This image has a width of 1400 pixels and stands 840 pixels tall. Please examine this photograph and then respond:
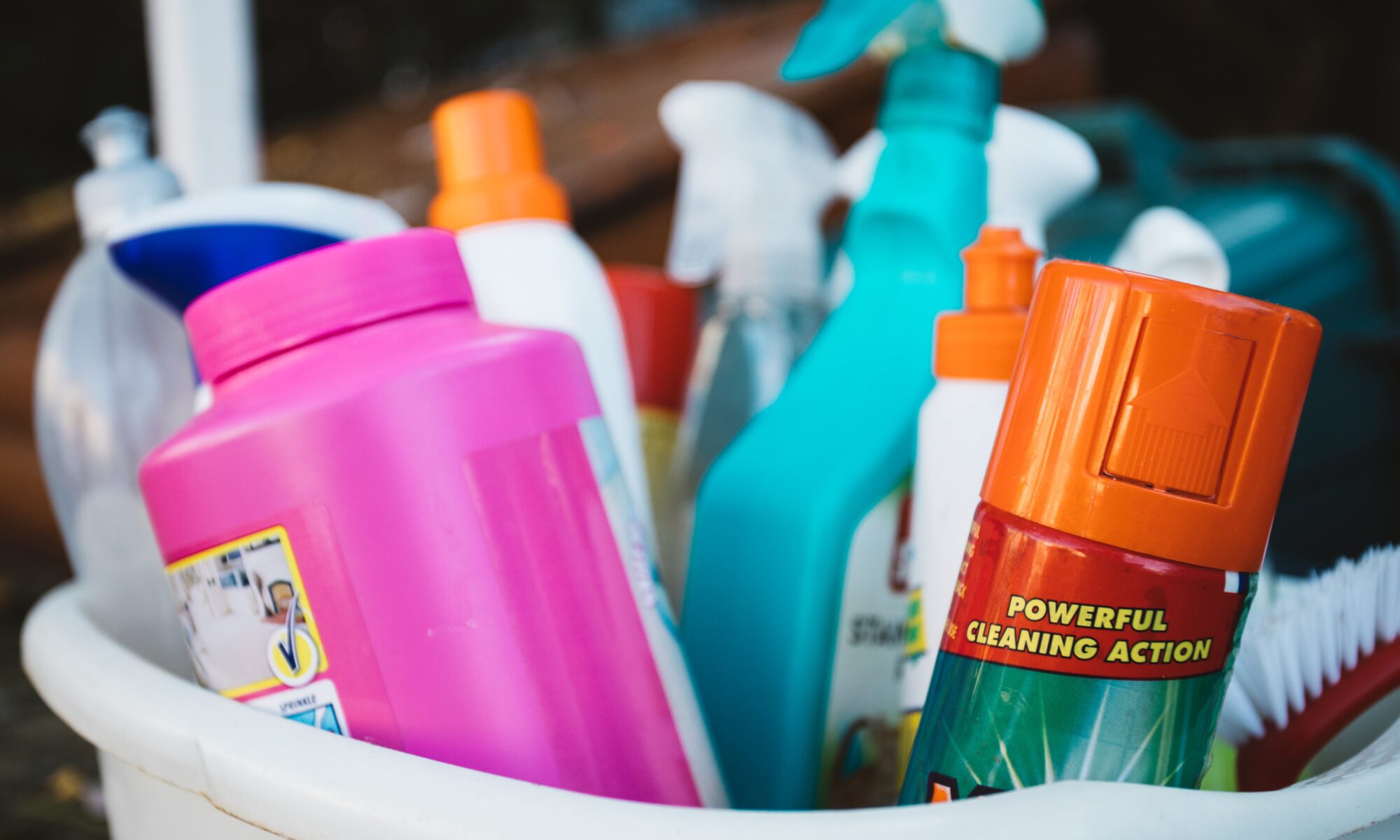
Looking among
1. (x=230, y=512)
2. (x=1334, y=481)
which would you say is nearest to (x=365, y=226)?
(x=230, y=512)

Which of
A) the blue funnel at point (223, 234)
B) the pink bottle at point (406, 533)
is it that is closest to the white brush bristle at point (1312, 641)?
the pink bottle at point (406, 533)

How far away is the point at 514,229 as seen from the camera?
330mm

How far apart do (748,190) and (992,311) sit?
17 cm

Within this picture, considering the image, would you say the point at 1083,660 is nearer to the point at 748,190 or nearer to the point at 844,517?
the point at 844,517

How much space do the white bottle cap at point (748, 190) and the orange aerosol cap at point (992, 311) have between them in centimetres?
16

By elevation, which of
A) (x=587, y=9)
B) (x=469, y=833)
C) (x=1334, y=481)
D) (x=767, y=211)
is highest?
(x=587, y=9)

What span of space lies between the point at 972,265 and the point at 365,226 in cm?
18

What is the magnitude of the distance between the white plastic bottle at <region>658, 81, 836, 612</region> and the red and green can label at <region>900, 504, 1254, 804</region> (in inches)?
7.5

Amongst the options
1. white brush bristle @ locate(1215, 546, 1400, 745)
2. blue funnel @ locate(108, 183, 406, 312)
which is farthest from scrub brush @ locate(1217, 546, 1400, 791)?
blue funnel @ locate(108, 183, 406, 312)

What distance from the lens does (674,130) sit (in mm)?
400

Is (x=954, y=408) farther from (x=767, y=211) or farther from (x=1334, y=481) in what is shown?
(x=1334, y=481)

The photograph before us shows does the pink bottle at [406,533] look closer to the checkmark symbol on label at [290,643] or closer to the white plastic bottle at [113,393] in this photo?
the checkmark symbol on label at [290,643]

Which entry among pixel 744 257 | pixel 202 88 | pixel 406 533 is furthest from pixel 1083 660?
pixel 202 88

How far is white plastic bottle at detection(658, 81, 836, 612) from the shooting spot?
39 cm
